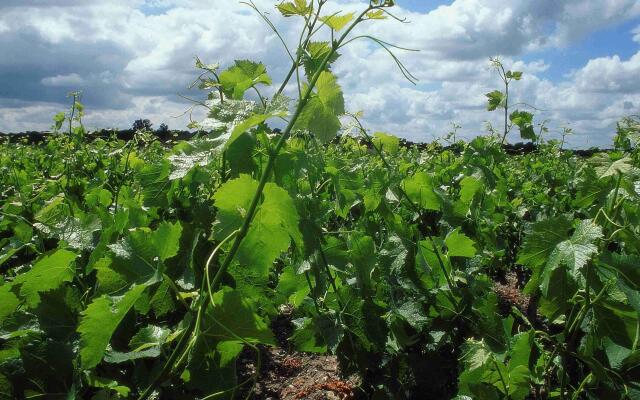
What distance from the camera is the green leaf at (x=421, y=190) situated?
2.49m

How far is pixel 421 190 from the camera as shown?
251 centimetres

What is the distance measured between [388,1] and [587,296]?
3.40 ft

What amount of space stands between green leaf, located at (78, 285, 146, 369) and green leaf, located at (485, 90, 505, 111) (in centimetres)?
243

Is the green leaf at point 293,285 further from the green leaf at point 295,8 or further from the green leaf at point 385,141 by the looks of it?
the green leaf at point 295,8

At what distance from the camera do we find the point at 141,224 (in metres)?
1.77

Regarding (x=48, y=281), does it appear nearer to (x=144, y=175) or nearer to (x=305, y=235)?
(x=144, y=175)

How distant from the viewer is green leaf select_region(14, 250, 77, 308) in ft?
4.71

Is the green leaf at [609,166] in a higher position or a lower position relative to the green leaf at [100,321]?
higher

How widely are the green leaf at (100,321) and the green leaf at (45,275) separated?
0.34 meters

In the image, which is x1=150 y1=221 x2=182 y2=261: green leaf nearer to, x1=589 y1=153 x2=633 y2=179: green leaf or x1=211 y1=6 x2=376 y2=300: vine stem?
x1=211 y1=6 x2=376 y2=300: vine stem

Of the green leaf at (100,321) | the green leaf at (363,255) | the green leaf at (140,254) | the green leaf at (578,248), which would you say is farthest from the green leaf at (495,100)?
the green leaf at (100,321)

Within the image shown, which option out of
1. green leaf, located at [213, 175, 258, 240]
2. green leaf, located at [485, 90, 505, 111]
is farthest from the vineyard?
green leaf, located at [485, 90, 505, 111]

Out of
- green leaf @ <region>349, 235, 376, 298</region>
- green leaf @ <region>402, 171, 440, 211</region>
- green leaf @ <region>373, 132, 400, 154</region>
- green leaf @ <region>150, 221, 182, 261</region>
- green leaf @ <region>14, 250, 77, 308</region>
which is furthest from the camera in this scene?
green leaf @ <region>402, 171, 440, 211</region>

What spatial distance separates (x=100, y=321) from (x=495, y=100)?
2531mm
